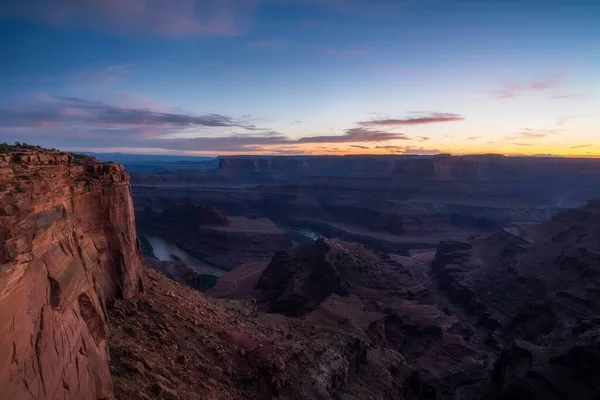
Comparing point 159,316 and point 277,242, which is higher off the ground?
point 159,316

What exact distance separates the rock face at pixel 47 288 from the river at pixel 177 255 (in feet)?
181

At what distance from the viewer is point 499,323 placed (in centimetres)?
4278

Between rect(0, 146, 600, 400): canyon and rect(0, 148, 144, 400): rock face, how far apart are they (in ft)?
0.13

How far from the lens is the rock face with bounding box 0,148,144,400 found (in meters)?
7.40

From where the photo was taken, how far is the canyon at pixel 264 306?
29.2ft

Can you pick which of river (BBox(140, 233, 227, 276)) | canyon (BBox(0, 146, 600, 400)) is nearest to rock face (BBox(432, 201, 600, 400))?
canyon (BBox(0, 146, 600, 400))

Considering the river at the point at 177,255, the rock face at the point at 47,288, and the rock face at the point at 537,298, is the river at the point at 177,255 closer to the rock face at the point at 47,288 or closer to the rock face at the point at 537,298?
the rock face at the point at 537,298

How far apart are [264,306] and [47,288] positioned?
114 ft

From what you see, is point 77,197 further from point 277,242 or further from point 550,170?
point 550,170

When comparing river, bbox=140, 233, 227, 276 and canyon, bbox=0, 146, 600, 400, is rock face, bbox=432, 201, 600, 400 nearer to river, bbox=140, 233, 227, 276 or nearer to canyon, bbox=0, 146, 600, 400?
canyon, bbox=0, 146, 600, 400

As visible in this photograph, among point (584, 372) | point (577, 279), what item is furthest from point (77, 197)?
point (577, 279)

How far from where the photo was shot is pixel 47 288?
8695 mm

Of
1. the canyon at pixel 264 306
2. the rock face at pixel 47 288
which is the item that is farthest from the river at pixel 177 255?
the rock face at pixel 47 288

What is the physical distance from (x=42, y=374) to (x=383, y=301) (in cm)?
3778
